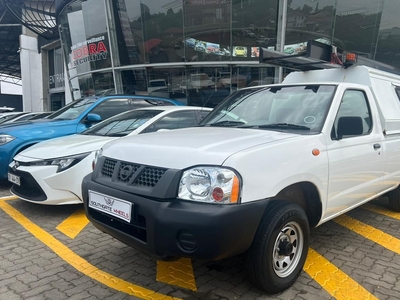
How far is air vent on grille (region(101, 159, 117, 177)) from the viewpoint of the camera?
9.00 ft

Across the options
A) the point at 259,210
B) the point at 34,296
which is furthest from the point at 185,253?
the point at 34,296

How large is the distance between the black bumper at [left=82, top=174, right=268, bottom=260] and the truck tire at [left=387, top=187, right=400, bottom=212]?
3.35 metres

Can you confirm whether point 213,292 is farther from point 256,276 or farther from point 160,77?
point 160,77

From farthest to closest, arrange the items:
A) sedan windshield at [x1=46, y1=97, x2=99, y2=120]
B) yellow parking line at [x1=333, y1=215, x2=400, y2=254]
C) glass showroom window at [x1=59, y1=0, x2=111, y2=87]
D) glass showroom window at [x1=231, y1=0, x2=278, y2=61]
A: glass showroom window at [x1=59, y1=0, x2=111, y2=87] < glass showroom window at [x1=231, y1=0, x2=278, y2=61] < sedan windshield at [x1=46, y1=97, x2=99, y2=120] < yellow parking line at [x1=333, y1=215, x2=400, y2=254]

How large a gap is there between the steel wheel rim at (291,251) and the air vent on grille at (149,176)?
1040mm

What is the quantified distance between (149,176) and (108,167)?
0.58 metres

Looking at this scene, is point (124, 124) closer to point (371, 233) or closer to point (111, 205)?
point (111, 205)

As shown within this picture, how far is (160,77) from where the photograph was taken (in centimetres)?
1524

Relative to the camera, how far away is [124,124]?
518cm

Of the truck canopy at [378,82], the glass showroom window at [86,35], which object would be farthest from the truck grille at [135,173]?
the glass showroom window at [86,35]

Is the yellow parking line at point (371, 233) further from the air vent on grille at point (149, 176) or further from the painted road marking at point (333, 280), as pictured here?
the air vent on grille at point (149, 176)

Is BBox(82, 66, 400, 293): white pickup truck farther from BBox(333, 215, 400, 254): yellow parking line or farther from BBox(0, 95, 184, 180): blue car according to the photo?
BBox(0, 95, 184, 180): blue car

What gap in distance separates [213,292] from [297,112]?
1878mm

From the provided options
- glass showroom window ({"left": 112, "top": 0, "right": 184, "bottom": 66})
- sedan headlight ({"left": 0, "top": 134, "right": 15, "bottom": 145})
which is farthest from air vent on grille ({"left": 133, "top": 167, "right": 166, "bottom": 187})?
glass showroom window ({"left": 112, "top": 0, "right": 184, "bottom": 66})
